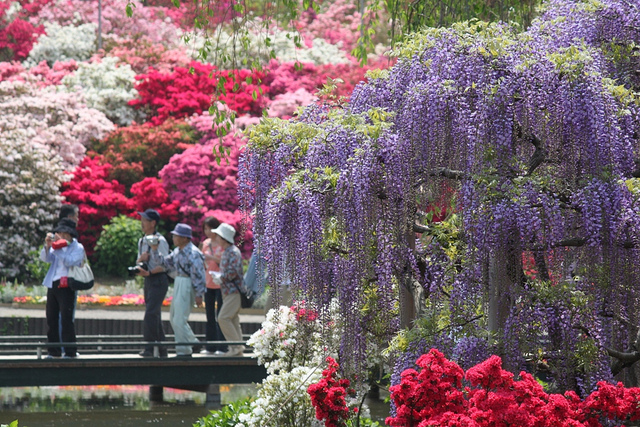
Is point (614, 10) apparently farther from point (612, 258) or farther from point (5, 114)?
point (5, 114)

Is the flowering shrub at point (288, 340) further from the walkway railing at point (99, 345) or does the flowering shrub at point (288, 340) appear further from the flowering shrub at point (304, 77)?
the flowering shrub at point (304, 77)

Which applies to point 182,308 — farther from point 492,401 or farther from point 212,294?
point 492,401

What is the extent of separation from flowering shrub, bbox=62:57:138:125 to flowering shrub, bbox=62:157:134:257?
3.17 m

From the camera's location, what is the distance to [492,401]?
17.2 ft

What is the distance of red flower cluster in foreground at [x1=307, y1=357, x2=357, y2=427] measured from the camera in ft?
21.8

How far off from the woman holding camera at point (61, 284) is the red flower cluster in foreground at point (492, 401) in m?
5.04

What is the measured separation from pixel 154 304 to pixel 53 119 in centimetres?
1407

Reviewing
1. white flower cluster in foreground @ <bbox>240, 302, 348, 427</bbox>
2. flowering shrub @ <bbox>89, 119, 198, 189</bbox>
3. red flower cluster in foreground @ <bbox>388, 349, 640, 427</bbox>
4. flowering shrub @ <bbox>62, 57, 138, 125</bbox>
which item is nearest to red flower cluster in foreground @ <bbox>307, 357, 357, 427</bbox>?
white flower cluster in foreground @ <bbox>240, 302, 348, 427</bbox>

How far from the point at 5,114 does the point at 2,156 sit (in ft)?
8.42

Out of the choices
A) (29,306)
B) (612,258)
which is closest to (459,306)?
(612,258)

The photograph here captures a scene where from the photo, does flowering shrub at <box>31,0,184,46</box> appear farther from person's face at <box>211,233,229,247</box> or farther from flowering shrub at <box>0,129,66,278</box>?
person's face at <box>211,233,229,247</box>

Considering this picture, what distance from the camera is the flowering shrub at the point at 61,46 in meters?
28.1

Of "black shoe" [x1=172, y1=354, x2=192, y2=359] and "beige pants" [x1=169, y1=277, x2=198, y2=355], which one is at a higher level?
"beige pants" [x1=169, y1=277, x2=198, y2=355]

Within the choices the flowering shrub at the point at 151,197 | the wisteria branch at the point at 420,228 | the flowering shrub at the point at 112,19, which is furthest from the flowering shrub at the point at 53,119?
the wisteria branch at the point at 420,228
